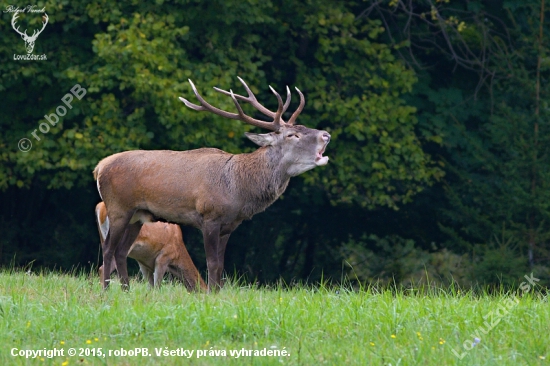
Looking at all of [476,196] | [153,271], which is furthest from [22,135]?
[476,196]

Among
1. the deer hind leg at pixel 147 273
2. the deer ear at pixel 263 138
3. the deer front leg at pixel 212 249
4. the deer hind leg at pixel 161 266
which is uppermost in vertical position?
the deer ear at pixel 263 138

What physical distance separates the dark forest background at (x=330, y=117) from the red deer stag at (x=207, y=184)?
4.01 m

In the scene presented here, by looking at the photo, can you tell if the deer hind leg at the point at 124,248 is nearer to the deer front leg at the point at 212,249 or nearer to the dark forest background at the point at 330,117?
the deer front leg at the point at 212,249

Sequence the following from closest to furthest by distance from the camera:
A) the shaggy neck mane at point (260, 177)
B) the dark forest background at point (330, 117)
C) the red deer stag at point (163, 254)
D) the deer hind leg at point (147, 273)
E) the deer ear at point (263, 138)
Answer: the shaggy neck mane at point (260, 177) → the deer ear at point (263, 138) → the red deer stag at point (163, 254) → the deer hind leg at point (147, 273) → the dark forest background at point (330, 117)

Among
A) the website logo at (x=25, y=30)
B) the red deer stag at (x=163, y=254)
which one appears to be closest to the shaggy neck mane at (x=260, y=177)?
the red deer stag at (x=163, y=254)

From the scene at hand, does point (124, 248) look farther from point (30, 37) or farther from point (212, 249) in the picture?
point (30, 37)

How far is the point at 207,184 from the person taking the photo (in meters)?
9.03

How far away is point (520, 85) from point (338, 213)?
388cm

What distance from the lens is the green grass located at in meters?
5.61

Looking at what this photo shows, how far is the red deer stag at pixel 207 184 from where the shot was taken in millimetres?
8992

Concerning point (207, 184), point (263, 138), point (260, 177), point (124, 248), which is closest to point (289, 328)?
point (207, 184)

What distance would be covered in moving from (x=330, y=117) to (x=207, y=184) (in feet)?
21.1

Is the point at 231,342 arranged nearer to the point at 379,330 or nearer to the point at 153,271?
the point at 379,330

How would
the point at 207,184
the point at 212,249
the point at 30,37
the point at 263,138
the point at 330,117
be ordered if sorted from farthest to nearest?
the point at 330,117, the point at 30,37, the point at 263,138, the point at 207,184, the point at 212,249
